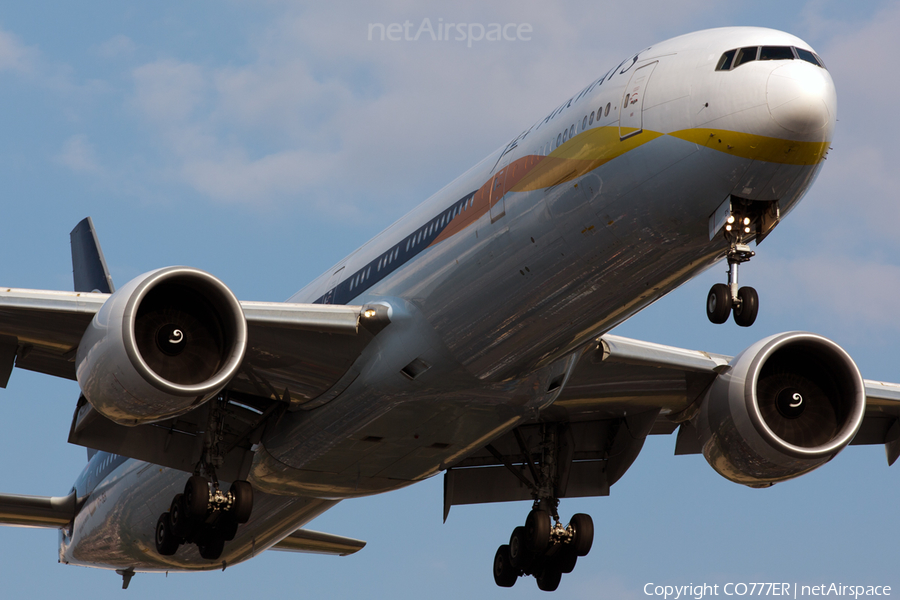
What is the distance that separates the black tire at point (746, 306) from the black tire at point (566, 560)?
348 inches

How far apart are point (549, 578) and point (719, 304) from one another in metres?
9.63

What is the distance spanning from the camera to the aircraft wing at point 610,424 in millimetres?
20359

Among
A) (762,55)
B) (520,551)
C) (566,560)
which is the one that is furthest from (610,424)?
(762,55)

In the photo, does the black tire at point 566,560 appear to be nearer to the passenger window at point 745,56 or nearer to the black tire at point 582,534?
the black tire at point 582,534

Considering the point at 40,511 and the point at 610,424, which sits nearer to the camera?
the point at 610,424

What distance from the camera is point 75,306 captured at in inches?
685

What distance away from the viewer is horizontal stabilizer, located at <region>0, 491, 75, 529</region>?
24203 mm

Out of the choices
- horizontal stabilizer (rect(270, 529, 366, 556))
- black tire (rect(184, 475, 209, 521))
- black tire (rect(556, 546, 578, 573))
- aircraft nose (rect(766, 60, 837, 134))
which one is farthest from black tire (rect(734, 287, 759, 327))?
horizontal stabilizer (rect(270, 529, 366, 556))

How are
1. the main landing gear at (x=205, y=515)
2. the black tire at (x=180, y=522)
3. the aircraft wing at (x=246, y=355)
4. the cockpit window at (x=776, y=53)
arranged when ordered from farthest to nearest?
the black tire at (x=180, y=522)
the main landing gear at (x=205, y=515)
the aircraft wing at (x=246, y=355)
the cockpit window at (x=776, y=53)

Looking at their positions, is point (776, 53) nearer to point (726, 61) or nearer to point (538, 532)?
point (726, 61)

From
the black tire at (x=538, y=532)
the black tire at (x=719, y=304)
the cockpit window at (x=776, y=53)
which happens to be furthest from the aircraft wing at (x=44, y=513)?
the cockpit window at (x=776, y=53)

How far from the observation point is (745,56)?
14.3m

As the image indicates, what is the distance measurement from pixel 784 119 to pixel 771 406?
8352 millimetres

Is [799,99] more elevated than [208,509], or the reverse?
[799,99]
